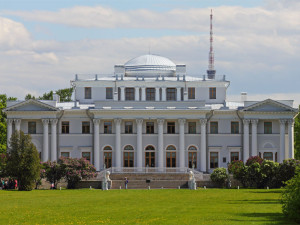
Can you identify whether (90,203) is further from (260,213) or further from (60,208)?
(260,213)

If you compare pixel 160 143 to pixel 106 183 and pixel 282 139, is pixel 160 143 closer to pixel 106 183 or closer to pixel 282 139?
pixel 282 139

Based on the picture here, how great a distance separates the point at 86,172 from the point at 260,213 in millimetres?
39232

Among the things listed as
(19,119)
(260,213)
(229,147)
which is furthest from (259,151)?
(260,213)

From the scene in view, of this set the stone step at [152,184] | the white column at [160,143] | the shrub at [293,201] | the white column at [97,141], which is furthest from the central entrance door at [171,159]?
Result: the shrub at [293,201]

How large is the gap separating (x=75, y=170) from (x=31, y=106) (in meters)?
14.3

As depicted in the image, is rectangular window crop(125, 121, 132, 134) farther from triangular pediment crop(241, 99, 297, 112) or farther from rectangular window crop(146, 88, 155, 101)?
triangular pediment crop(241, 99, 297, 112)

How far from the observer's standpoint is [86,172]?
243ft

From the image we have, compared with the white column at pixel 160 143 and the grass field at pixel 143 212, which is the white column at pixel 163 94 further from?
the grass field at pixel 143 212

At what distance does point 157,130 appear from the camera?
86438 millimetres

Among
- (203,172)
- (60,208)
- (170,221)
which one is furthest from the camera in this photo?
(203,172)

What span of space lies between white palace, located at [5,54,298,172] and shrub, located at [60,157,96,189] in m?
10.2

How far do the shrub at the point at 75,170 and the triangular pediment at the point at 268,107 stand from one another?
20503mm

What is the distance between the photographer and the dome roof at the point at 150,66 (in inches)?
3649

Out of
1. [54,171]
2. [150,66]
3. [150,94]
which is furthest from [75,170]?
[150,66]
